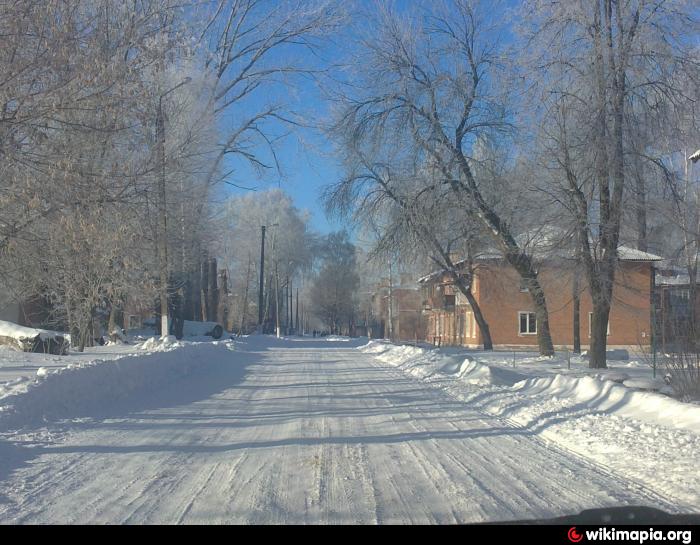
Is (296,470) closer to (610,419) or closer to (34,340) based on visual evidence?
(610,419)

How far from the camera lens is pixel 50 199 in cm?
1152

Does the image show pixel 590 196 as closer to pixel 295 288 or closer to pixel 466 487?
pixel 466 487

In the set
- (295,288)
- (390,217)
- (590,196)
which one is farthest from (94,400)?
(295,288)

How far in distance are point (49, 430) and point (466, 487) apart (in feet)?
20.3

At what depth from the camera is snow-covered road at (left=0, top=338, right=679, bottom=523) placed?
241 inches

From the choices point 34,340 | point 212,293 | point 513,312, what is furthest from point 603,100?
point 212,293

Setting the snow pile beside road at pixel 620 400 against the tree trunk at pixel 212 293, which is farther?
the tree trunk at pixel 212 293

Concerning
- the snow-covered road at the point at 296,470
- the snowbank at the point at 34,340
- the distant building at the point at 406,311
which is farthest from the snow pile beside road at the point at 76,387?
the distant building at the point at 406,311

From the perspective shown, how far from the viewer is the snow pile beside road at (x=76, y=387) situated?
1045 cm

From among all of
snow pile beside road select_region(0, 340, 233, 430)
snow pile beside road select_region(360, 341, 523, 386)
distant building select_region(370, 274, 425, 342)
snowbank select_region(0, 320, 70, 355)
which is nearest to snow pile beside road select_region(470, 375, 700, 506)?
snow pile beside road select_region(360, 341, 523, 386)

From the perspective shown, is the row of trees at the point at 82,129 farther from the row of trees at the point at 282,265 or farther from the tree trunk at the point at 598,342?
the row of trees at the point at 282,265

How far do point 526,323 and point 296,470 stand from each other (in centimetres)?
4528

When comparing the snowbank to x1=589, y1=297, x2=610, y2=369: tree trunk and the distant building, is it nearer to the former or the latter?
x1=589, y1=297, x2=610, y2=369: tree trunk

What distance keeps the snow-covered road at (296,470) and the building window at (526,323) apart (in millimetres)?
39222
